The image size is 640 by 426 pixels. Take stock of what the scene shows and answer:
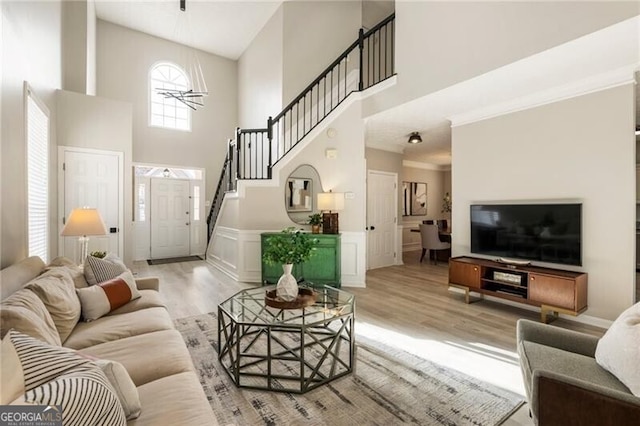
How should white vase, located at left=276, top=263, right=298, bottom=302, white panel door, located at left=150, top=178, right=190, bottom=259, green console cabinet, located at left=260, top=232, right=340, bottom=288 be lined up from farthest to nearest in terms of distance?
white panel door, located at left=150, top=178, right=190, bottom=259 < green console cabinet, located at left=260, top=232, right=340, bottom=288 < white vase, located at left=276, top=263, right=298, bottom=302

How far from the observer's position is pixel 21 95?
241 centimetres

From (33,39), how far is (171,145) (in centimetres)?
466

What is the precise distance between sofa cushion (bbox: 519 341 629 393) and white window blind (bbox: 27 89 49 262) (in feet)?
13.3

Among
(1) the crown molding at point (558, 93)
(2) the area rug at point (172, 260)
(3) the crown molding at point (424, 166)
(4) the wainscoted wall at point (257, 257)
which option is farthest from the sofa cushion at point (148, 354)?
(3) the crown molding at point (424, 166)

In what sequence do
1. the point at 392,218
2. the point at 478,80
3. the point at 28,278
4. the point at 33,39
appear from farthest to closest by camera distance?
1. the point at 392,218
2. the point at 478,80
3. the point at 33,39
4. the point at 28,278

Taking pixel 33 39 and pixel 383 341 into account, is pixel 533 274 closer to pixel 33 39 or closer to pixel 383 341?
pixel 383 341

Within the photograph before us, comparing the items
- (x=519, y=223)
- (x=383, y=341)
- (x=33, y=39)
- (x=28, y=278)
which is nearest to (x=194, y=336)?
(x=28, y=278)

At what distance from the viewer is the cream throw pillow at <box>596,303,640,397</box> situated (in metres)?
1.28

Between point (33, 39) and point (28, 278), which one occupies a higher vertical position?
point (33, 39)

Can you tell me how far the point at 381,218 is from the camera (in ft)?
21.0

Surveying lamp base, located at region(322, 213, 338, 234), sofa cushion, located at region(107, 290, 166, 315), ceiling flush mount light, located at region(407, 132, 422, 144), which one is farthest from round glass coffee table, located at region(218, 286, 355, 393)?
ceiling flush mount light, located at region(407, 132, 422, 144)

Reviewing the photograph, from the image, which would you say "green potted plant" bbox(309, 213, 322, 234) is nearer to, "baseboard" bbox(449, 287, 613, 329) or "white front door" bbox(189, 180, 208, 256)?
"baseboard" bbox(449, 287, 613, 329)

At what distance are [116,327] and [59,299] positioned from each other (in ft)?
1.26

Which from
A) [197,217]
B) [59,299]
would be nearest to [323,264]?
[59,299]
